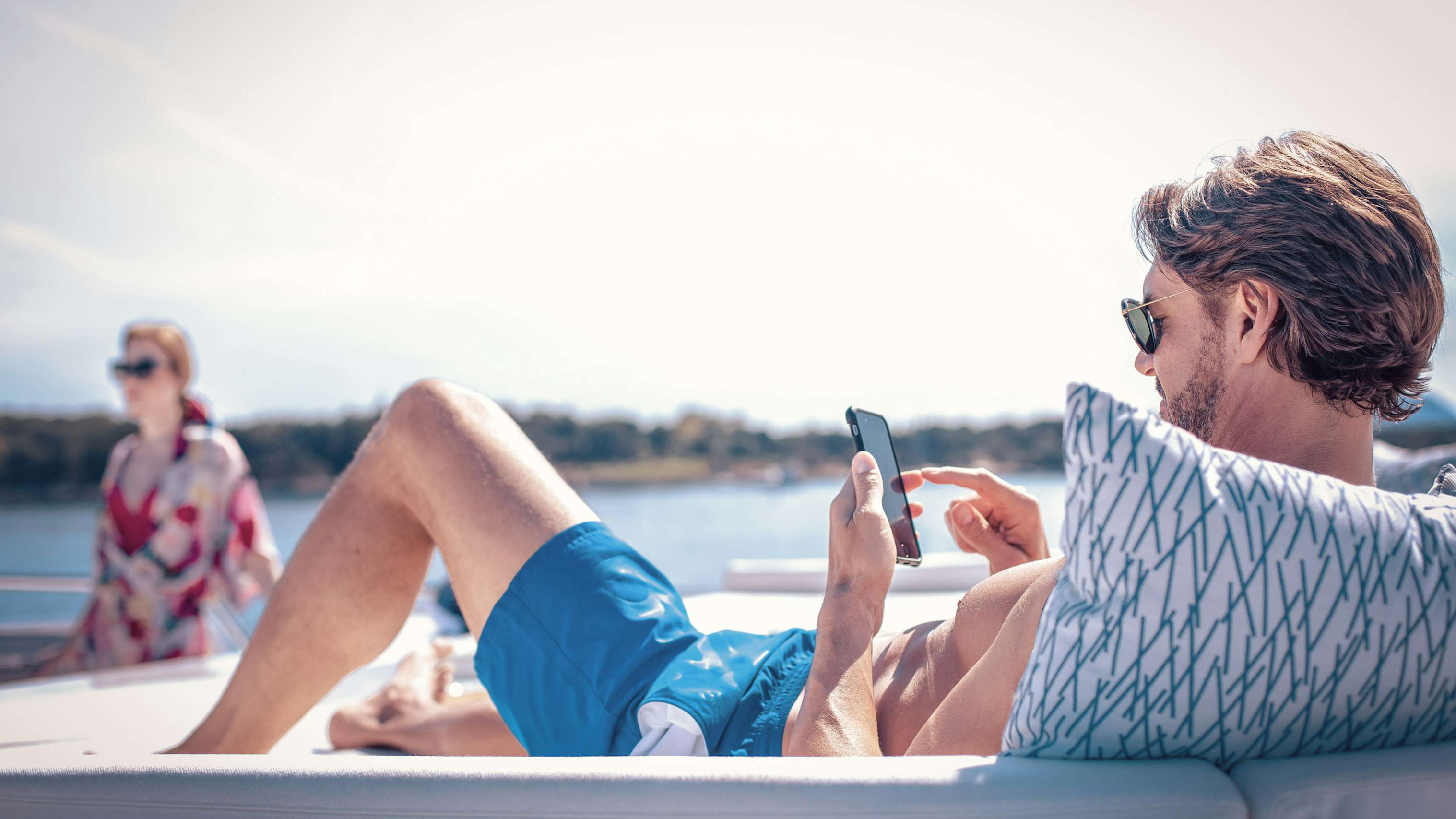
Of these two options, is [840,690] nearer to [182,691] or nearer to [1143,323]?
[1143,323]

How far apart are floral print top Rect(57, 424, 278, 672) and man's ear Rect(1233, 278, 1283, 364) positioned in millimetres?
3202

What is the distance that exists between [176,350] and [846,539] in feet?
11.0

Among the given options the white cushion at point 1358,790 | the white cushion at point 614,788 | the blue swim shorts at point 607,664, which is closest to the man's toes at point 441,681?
the blue swim shorts at point 607,664

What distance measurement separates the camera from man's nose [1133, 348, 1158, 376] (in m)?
1.22

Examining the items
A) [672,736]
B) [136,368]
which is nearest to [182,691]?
[136,368]

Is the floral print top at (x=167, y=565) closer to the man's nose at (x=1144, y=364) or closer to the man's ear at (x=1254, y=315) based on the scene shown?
the man's nose at (x=1144, y=364)

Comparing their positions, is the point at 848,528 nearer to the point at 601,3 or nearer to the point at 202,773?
the point at 202,773

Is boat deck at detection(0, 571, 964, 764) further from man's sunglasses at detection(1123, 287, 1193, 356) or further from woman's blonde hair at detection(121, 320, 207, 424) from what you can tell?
woman's blonde hair at detection(121, 320, 207, 424)

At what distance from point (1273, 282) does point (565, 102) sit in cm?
1206

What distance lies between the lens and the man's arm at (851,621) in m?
0.95

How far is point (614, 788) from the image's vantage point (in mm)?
684

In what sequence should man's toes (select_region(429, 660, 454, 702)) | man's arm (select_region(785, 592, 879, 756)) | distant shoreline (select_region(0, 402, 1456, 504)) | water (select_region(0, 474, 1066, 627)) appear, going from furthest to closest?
distant shoreline (select_region(0, 402, 1456, 504)) < water (select_region(0, 474, 1066, 627)) < man's toes (select_region(429, 660, 454, 702)) < man's arm (select_region(785, 592, 879, 756))

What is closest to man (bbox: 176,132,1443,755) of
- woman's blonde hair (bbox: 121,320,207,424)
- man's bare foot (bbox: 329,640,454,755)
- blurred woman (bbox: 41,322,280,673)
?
man's bare foot (bbox: 329,640,454,755)

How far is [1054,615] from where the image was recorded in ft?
2.49
